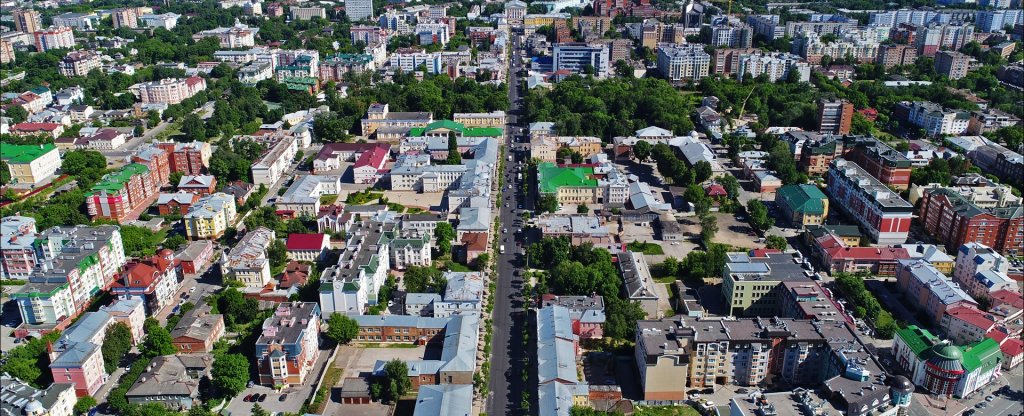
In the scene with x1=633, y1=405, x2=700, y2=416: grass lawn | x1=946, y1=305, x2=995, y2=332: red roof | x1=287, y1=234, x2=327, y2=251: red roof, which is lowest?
x1=633, y1=405, x2=700, y2=416: grass lawn

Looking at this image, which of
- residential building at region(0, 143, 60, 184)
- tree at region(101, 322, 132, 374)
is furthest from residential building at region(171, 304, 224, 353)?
residential building at region(0, 143, 60, 184)

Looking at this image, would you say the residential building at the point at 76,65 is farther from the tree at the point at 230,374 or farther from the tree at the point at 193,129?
the tree at the point at 230,374

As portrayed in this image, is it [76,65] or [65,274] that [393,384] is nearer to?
[65,274]

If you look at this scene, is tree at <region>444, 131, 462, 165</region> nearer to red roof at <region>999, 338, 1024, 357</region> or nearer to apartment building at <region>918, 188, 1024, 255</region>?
apartment building at <region>918, 188, 1024, 255</region>

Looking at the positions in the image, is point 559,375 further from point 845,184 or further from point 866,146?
point 866,146

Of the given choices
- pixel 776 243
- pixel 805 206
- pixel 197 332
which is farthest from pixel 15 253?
pixel 805 206

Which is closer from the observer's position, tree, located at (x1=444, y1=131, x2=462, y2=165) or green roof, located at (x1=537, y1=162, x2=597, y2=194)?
green roof, located at (x1=537, y1=162, x2=597, y2=194)

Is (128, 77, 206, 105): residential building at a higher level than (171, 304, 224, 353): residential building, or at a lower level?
higher

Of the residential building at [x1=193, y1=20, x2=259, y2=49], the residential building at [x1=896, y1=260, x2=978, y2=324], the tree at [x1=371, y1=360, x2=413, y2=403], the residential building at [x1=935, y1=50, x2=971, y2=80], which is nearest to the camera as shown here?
the tree at [x1=371, y1=360, x2=413, y2=403]
